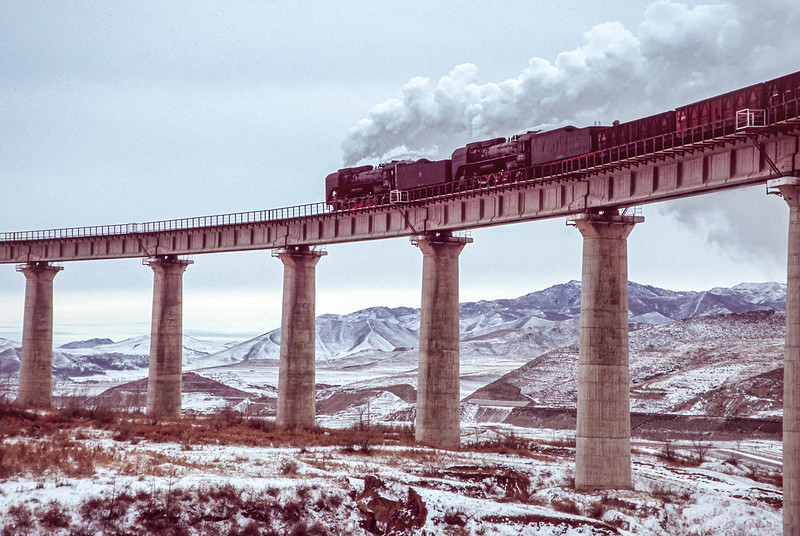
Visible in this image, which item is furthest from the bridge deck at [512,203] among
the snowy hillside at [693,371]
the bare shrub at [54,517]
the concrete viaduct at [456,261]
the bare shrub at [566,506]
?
the snowy hillside at [693,371]

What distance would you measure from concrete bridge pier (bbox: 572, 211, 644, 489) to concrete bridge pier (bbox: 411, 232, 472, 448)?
11.3 meters

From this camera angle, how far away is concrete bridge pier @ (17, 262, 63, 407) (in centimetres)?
6781

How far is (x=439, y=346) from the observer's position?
4797 centimetres

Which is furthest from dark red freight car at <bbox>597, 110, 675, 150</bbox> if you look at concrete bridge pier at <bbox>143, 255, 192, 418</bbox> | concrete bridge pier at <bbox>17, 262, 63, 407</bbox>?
concrete bridge pier at <bbox>17, 262, 63, 407</bbox>

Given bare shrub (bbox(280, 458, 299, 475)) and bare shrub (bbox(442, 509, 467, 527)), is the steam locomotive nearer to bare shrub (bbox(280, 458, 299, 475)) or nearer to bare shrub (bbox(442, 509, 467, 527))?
bare shrub (bbox(442, 509, 467, 527))

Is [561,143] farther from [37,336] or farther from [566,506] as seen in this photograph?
[37,336]

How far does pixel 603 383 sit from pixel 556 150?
1125 cm

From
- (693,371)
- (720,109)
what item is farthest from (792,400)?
(693,371)

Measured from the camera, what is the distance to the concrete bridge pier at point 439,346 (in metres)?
47.8

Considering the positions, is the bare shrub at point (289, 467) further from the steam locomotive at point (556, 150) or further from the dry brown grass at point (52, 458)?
the steam locomotive at point (556, 150)

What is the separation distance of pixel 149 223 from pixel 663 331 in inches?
2769

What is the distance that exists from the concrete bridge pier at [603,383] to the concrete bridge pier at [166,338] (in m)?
33.2

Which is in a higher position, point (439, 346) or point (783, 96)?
point (783, 96)

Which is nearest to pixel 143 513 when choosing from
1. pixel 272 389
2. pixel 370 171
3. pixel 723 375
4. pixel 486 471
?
pixel 486 471
